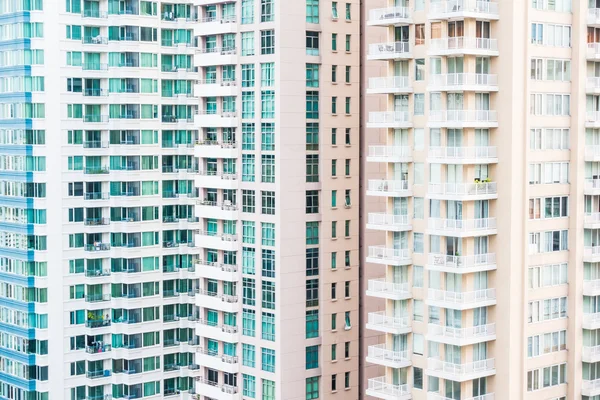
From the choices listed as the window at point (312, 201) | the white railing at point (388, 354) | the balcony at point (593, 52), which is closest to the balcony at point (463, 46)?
the balcony at point (593, 52)

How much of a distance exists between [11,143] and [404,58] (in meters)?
37.4

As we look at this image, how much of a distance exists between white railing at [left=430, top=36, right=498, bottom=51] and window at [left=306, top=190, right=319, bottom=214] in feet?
57.6

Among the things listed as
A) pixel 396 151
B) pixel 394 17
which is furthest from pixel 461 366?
pixel 394 17

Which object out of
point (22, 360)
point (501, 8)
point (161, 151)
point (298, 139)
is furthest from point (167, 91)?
point (501, 8)

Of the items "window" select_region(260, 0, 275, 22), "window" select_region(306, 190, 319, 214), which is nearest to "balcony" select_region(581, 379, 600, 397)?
"window" select_region(306, 190, 319, 214)

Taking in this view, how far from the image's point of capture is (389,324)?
7525cm

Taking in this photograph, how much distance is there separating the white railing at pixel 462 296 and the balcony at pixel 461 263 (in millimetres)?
1398

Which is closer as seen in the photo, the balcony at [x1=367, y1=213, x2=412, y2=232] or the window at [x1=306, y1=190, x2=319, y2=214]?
the balcony at [x1=367, y1=213, x2=412, y2=232]

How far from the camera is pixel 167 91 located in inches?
3903

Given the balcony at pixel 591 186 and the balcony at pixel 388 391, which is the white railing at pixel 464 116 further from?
the balcony at pixel 388 391

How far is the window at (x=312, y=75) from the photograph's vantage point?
278 feet

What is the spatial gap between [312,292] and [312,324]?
2363mm

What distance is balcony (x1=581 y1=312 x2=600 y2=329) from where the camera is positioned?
7544cm

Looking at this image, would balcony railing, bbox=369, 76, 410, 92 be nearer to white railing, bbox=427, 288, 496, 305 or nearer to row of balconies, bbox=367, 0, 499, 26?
row of balconies, bbox=367, 0, 499, 26
